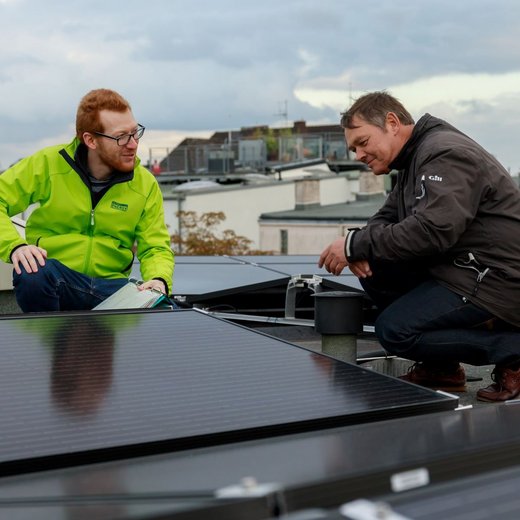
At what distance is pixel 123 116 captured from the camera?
17.5 feet

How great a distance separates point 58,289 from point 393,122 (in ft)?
6.37

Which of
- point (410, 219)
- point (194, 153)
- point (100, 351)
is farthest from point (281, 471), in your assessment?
point (194, 153)

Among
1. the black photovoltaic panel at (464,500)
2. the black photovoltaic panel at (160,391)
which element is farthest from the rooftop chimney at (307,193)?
the black photovoltaic panel at (464,500)

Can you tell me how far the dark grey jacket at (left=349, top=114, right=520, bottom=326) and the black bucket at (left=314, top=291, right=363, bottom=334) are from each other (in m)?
0.27

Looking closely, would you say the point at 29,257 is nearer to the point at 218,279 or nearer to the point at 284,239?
the point at 218,279

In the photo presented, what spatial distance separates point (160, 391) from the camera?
2.81m

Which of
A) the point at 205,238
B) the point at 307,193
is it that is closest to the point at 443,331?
the point at 205,238

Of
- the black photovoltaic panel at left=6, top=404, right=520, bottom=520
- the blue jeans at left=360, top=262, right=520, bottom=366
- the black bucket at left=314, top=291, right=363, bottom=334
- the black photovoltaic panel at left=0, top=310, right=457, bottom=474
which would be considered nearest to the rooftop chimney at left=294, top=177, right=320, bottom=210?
the black bucket at left=314, top=291, right=363, bottom=334

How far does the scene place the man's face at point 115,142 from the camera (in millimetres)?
5289

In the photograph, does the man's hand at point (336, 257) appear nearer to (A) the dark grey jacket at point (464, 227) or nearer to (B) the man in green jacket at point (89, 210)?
(A) the dark grey jacket at point (464, 227)

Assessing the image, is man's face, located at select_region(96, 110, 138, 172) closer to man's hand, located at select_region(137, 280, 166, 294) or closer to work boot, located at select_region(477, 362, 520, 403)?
man's hand, located at select_region(137, 280, 166, 294)

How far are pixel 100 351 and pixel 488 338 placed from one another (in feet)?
6.37

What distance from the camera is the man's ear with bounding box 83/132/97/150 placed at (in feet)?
17.5

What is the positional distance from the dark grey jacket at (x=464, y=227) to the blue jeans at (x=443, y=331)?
2.5 inches
